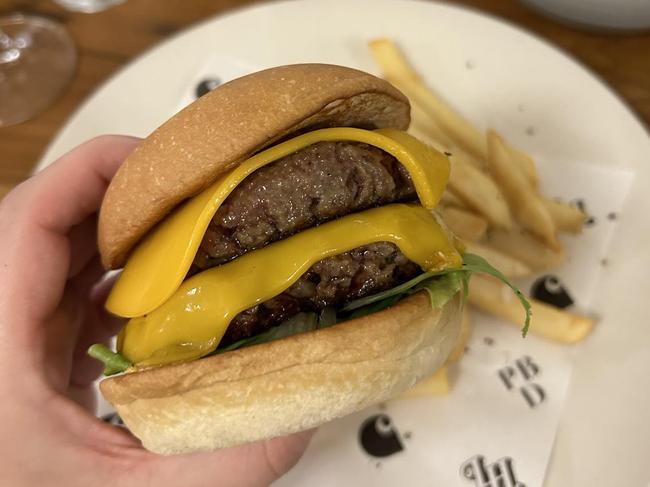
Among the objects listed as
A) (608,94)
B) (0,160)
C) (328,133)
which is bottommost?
(608,94)

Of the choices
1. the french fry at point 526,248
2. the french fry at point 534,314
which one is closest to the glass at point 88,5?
the french fry at point 526,248

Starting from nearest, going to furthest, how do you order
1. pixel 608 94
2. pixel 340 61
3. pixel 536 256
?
pixel 536 256 < pixel 608 94 < pixel 340 61

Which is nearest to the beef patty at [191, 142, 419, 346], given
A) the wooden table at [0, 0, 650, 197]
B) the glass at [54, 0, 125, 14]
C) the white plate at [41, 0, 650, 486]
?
the white plate at [41, 0, 650, 486]

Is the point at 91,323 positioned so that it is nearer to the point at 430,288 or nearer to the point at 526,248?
the point at 430,288

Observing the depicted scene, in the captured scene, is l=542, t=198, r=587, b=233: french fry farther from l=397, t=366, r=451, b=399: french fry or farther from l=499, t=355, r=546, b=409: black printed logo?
l=397, t=366, r=451, b=399: french fry

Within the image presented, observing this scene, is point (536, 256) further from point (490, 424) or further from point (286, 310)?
point (286, 310)

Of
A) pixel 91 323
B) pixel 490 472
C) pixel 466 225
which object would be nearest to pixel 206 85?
pixel 91 323

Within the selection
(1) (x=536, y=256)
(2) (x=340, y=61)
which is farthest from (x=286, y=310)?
(2) (x=340, y=61)

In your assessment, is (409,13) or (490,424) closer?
(490,424)
